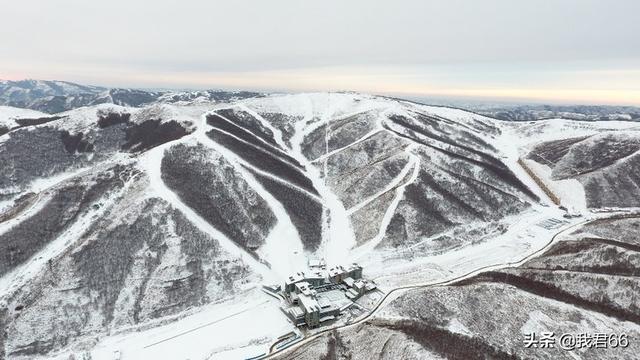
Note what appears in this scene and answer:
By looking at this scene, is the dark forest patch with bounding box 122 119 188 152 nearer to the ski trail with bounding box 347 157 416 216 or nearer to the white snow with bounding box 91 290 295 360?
the ski trail with bounding box 347 157 416 216

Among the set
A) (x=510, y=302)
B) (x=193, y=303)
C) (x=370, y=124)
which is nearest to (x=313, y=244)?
(x=193, y=303)

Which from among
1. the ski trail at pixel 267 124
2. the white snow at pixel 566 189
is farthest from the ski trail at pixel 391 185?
the ski trail at pixel 267 124

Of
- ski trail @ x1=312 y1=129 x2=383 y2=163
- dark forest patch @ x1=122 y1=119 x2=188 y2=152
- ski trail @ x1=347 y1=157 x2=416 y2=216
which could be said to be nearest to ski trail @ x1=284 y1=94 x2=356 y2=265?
ski trail @ x1=347 y1=157 x2=416 y2=216

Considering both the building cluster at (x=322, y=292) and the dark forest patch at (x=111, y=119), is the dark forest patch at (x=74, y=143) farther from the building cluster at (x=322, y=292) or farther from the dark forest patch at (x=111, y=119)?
the building cluster at (x=322, y=292)

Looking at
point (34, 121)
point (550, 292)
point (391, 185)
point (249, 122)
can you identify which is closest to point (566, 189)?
point (391, 185)

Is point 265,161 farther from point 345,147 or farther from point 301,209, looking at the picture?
point 345,147

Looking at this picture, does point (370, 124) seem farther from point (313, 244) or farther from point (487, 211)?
point (313, 244)
